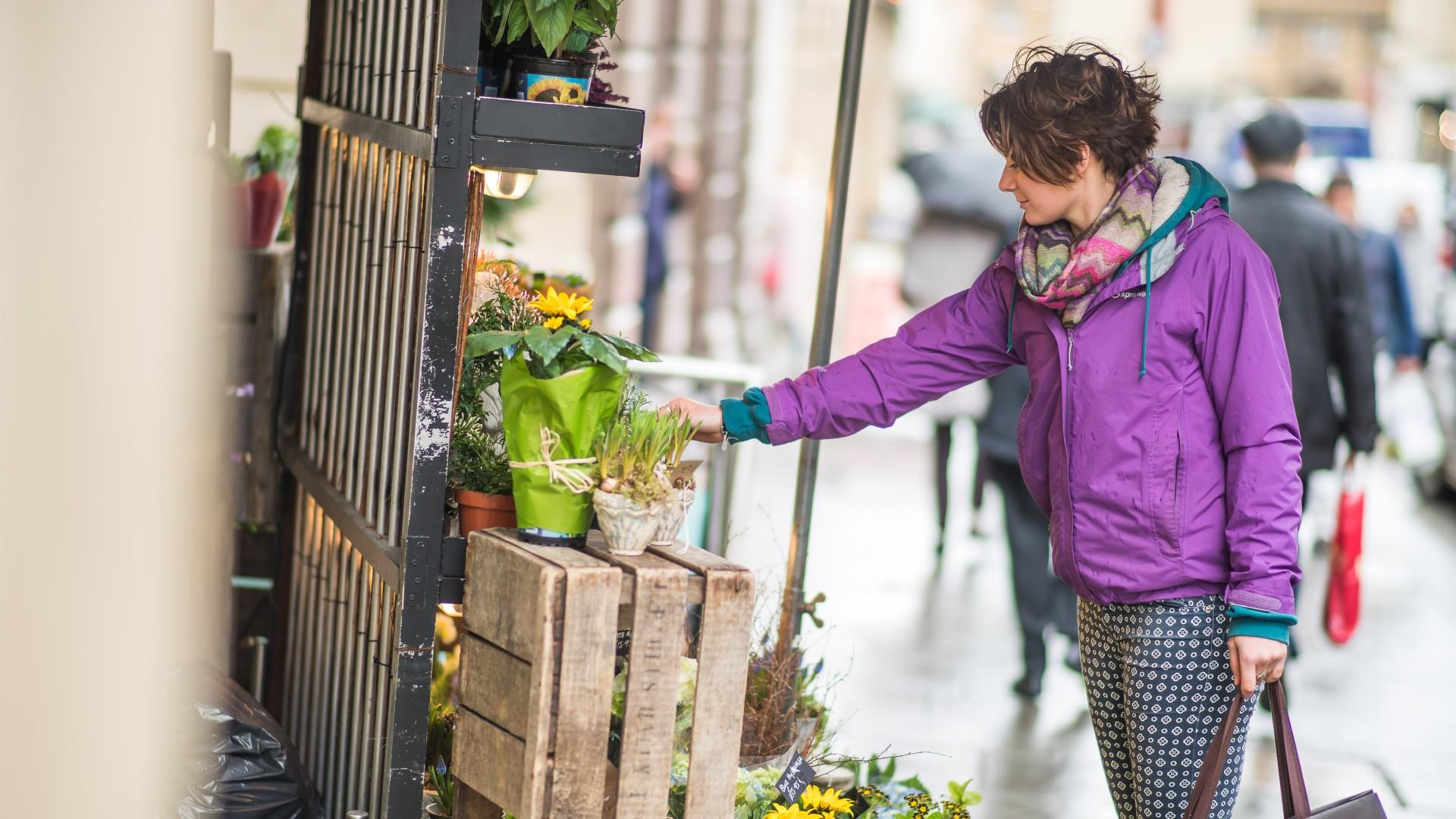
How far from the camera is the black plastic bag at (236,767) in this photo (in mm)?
3006

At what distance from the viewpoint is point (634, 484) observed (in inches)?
100

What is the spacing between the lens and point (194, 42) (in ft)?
6.26

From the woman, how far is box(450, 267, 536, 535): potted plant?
0.98m

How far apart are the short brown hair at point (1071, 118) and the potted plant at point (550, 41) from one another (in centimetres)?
72

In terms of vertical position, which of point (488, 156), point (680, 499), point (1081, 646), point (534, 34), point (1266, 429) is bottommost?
point (1081, 646)

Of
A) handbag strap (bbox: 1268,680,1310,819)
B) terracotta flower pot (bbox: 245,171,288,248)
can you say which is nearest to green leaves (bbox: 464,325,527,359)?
handbag strap (bbox: 1268,680,1310,819)

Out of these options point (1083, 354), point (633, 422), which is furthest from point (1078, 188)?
point (633, 422)

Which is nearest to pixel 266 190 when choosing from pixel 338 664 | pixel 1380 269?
pixel 338 664

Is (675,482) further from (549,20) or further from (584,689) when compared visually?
(549,20)

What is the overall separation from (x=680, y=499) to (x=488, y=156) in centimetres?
67

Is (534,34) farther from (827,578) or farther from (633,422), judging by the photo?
(827,578)

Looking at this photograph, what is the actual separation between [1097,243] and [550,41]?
998mm

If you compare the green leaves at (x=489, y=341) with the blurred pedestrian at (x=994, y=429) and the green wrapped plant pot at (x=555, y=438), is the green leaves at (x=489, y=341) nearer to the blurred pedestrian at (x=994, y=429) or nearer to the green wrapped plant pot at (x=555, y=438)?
the green wrapped plant pot at (x=555, y=438)

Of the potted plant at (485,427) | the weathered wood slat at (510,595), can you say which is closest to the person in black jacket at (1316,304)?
the potted plant at (485,427)
